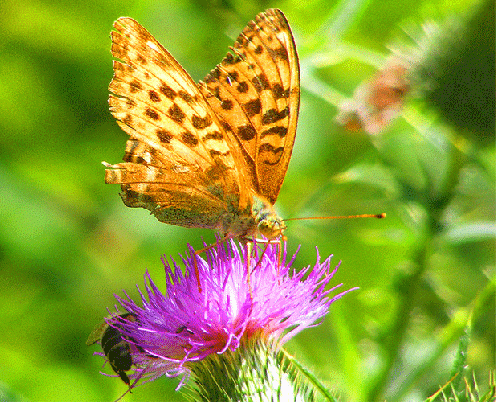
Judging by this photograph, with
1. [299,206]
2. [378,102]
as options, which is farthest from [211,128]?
[378,102]

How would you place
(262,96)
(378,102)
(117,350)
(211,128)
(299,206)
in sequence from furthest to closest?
(378,102), (299,206), (262,96), (211,128), (117,350)

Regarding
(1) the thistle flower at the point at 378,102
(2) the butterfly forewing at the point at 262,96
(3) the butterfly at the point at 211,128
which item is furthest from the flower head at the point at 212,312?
(1) the thistle flower at the point at 378,102

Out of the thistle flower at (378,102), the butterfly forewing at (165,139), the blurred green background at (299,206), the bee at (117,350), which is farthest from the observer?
the thistle flower at (378,102)

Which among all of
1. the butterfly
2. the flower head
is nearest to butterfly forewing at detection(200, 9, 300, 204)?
the butterfly

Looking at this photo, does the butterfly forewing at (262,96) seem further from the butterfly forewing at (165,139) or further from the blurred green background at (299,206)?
the blurred green background at (299,206)

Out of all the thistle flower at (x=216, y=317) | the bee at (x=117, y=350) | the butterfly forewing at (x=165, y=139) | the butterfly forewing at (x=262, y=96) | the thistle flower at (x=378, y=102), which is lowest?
the bee at (x=117, y=350)

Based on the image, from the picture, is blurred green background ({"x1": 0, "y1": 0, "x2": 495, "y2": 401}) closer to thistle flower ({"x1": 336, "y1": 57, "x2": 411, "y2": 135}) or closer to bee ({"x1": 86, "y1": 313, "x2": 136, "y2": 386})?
thistle flower ({"x1": 336, "y1": 57, "x2": 411, "y2": 135})

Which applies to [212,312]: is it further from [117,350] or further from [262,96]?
[262,96]
